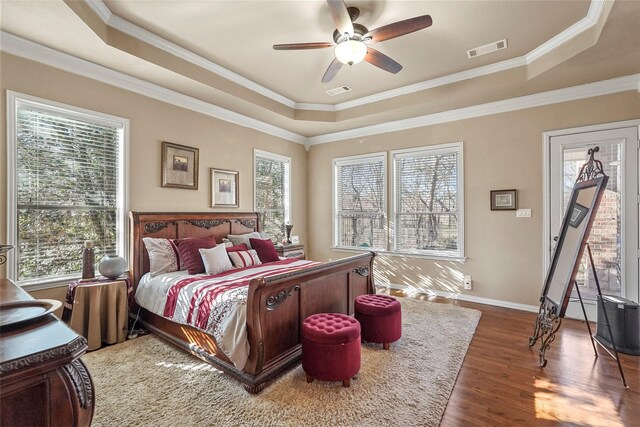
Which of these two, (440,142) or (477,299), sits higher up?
(440,142)

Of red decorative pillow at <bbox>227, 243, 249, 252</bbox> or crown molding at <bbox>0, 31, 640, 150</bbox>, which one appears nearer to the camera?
crown molding at <bbox>0, 31, 640, 150</bbox>

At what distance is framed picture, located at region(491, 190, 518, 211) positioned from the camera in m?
4.23

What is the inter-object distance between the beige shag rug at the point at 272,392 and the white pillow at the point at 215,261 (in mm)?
848

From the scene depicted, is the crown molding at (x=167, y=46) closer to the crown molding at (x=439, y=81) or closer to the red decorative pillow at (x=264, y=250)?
the crown molding at (x=439, y=81)

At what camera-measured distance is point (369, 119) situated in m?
5.02

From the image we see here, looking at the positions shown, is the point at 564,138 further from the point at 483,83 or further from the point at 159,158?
the point at 159,158

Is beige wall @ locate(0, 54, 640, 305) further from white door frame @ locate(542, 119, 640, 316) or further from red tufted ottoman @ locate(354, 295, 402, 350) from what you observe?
red tufted ottoman @ locate(354, 295, 402, 350)

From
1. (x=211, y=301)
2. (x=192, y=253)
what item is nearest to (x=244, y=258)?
(x=192, y=253)

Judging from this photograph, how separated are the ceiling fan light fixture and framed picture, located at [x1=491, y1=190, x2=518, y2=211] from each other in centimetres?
295

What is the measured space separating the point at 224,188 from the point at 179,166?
776 mm

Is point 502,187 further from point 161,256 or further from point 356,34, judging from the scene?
point 161,256

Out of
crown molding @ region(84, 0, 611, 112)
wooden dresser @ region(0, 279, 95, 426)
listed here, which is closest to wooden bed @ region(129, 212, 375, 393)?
wooden dresser @ region(0, 279, 95, 426)

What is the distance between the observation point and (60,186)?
3133 millimetres

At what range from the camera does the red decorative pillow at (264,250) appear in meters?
4.09
